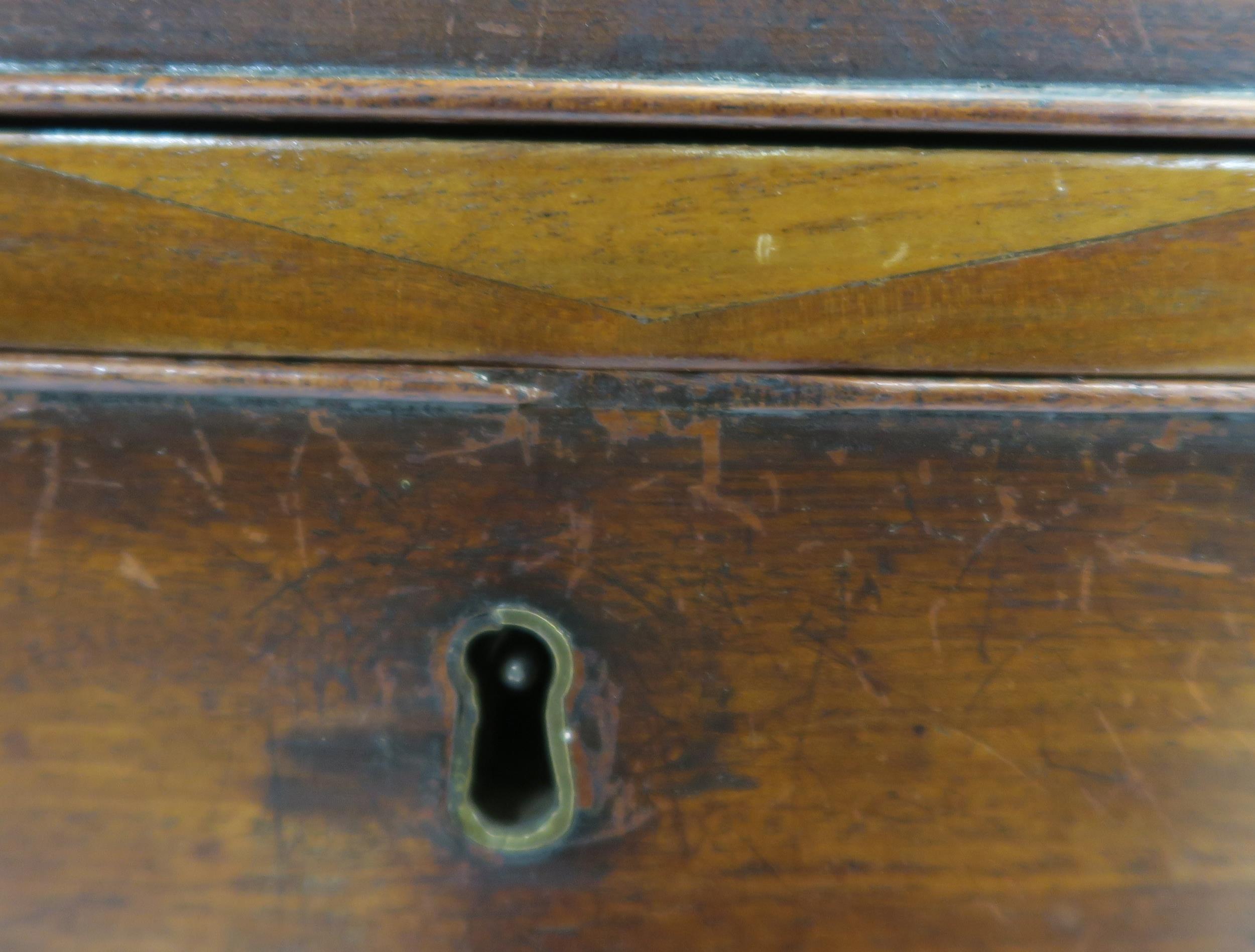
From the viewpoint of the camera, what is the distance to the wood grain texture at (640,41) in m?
0.35

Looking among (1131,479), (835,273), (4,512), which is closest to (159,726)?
(4,512)

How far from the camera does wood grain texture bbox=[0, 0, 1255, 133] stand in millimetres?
348

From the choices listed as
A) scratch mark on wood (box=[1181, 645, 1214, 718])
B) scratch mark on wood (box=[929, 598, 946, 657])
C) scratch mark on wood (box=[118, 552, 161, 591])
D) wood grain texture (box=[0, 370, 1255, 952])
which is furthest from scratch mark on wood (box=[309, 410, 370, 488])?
scratch mark on wood (box=[1181, 645, 1214, 718])

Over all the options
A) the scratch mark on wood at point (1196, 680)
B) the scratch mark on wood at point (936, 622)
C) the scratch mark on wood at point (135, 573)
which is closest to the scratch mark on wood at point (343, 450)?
the scratch mark on wood at point (135, 573)

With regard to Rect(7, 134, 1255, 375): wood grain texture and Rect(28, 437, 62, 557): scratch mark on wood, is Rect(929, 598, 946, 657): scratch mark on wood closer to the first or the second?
Rect(7, 134, 1255, 375): wood grain texture

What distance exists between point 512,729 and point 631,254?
0.25 meters

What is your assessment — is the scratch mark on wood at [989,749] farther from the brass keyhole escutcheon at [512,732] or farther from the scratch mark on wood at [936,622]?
the brass keyhole escutcheon at [512,732]

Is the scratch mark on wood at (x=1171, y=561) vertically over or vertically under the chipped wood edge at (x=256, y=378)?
under

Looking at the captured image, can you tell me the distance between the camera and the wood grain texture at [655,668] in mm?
400

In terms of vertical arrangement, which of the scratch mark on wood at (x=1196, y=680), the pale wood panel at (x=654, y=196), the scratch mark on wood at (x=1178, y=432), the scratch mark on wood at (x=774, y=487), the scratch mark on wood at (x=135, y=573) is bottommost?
the scratch mark on wood at (x=1196, y=680)

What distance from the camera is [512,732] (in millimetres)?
431

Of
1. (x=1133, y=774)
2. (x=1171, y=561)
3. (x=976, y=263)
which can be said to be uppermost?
(x=976, y=263)

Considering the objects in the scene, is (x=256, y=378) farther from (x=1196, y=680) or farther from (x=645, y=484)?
(x=1196, y=680)

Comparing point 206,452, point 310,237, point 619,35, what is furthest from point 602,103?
point 206,452
